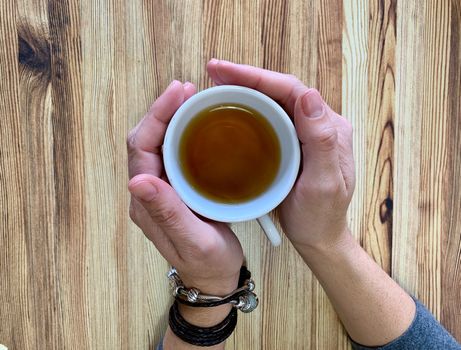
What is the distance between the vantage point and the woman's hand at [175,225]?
0.56 metres

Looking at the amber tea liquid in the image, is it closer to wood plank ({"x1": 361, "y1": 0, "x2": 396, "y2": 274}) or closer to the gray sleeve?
wood plank ({"x1": 361, "y1": 0, "x2": 396, "y2": 274})

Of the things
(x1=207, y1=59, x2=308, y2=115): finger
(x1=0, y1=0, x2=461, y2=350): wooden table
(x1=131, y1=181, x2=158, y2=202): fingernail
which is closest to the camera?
(x1=131, y1=181, x2=158, y2=202): fingernail

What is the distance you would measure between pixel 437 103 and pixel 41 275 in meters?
0.79

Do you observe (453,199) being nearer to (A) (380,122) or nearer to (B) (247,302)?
(A) (380,122)

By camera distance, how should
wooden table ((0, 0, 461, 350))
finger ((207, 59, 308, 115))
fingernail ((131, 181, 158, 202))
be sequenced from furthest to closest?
wooden table ((0, 0, 461, 350)) → finger ((207, 59, 308, 115)) → fingernail ((131, 181, 158, 202))

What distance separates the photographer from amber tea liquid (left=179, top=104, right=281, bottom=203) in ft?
2.11

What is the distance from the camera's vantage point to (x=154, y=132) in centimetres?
62

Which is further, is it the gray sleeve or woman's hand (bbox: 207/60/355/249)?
the gray sleeve

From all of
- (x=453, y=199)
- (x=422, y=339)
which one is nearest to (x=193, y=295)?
(x=422, y=339)

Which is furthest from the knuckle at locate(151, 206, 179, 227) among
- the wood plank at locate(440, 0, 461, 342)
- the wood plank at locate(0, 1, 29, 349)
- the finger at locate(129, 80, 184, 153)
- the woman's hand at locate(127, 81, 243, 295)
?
the wood plank at locate(440, 0, 461, 342)

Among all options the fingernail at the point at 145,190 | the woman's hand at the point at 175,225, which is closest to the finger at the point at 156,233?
the woman's hand at the point at 175,225

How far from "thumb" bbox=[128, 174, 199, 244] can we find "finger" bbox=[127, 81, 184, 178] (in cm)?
8

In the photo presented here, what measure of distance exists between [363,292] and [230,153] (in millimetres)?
324

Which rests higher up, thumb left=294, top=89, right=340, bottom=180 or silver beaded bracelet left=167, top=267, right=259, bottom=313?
thumb left=294, top=89, right=340, bottom=180
